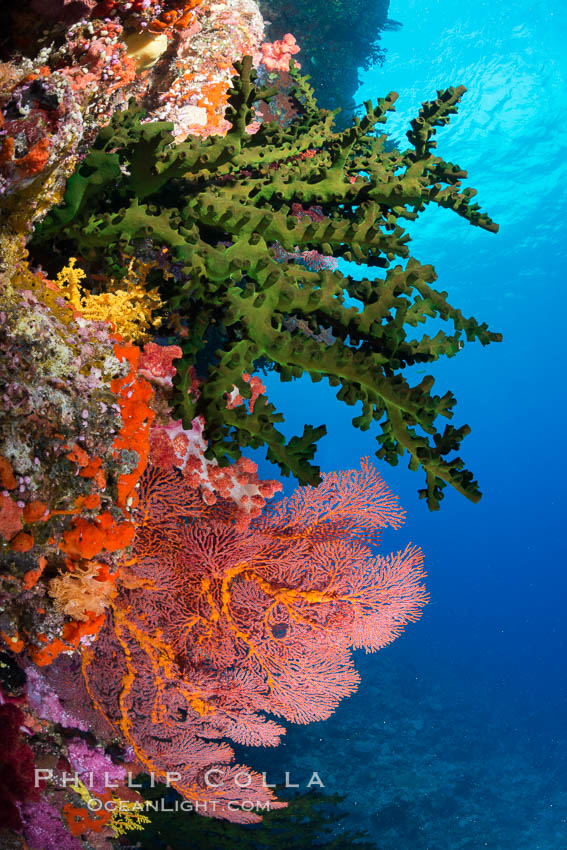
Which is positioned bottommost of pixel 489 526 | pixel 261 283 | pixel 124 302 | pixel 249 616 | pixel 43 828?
pixel 43 828

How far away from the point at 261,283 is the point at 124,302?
31.1 inches

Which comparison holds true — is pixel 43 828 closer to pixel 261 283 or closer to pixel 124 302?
pixel 124 302

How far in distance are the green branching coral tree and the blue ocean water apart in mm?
11843

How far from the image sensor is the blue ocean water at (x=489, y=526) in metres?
15.1

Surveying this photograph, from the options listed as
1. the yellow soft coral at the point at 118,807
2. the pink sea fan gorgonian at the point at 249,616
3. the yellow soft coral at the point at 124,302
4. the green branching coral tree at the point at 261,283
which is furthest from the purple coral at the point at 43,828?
the yellow soft coral at the point at 124,302

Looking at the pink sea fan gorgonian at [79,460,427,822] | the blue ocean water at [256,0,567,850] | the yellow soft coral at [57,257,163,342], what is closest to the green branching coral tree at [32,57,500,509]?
the yellow soft coral at [57,257,163,342]

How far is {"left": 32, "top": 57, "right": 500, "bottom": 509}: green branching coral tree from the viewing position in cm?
233

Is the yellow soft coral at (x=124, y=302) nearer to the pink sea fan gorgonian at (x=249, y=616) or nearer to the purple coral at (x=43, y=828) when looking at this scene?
the pink sea fan gorgonian at (x=249, y=616)

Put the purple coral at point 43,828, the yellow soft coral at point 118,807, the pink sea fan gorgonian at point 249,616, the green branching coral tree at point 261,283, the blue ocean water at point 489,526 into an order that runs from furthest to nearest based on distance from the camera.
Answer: the blue ocean water at point 489,526
the yellow soft coral at point 118,807
the purple coral at point 43,828
the pink sea fan gorgonian at point 249,616
the green branching coral tree at point 261,283

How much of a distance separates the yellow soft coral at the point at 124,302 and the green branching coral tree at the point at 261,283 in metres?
0.20

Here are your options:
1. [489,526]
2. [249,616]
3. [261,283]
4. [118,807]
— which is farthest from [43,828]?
[489,526]

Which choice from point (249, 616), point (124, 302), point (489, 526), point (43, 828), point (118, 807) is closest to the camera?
point (124, 302)

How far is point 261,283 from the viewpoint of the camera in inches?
89.7

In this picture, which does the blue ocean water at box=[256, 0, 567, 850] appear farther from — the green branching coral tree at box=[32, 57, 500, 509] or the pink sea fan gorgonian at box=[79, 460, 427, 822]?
the green branching coral tree at box=[32, 57, 500, 509]
